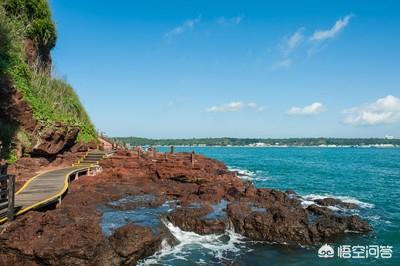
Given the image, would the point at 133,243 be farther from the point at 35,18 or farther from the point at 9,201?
the point at 35,18

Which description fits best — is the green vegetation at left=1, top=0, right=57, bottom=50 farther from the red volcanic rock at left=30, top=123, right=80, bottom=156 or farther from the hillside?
the red volcanic rock at left=30, top=123, right=80, bottom=156

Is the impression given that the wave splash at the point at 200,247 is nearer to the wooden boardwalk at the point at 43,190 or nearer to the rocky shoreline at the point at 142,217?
the rocky shoreline at the point at 142,217

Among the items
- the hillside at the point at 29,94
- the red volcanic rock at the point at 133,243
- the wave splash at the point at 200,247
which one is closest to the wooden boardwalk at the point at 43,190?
the hillside at the point at 29,94

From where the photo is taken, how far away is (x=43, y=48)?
3991cm

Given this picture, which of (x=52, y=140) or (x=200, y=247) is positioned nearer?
(x=200, y=247)

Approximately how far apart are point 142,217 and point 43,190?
18.3 feet

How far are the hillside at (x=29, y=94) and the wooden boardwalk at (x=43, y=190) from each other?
3167 millimetres

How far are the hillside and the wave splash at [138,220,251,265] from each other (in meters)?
14.7

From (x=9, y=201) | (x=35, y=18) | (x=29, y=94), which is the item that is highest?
(x=35, y=18)

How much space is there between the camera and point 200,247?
14703 mm

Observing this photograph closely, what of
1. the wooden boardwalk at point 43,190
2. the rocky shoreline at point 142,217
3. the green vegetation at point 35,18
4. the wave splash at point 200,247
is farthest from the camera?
the green vegetation at point 35,18

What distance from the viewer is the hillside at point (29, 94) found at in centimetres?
2431

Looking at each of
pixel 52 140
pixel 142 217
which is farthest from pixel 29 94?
pixel 142 217

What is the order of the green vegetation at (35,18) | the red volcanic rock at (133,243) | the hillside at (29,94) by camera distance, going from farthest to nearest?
the green vegetation at (35,18) → the hillside at (29,94) → the red volcanic rock at (133,243)
